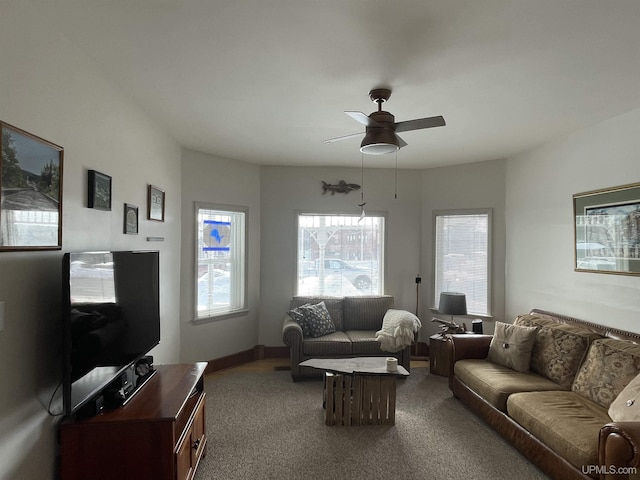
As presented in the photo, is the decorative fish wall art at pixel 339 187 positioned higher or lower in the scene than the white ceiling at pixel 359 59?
lower

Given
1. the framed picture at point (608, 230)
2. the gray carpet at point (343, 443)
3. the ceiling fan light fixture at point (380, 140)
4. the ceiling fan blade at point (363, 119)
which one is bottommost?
the gray carpet at point (343, 443)

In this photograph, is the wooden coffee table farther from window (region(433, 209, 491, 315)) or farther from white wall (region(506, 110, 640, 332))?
window (region(433, 209, 491, 315))

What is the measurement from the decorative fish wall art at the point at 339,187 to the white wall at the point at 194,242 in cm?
94

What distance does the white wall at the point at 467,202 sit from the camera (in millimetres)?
4762

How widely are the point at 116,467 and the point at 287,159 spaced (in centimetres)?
373

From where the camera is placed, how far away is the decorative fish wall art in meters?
5.26

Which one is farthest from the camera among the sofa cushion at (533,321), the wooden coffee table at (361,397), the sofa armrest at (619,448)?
the sofa cushion at (533,321)

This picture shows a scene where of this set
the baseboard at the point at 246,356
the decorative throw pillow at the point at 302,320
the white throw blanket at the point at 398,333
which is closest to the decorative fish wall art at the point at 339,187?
the decorative throw pillow at the point at 302,320

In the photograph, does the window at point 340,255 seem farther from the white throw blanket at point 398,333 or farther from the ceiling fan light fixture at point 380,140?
the ceiling fan light fixture at point 380,140

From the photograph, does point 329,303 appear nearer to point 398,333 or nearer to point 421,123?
point 398,333

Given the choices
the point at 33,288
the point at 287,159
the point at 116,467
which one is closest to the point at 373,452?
the point at 116,467

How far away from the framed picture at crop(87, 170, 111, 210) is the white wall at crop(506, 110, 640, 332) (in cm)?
401

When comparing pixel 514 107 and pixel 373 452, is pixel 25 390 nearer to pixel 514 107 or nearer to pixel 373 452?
pixel 373 452

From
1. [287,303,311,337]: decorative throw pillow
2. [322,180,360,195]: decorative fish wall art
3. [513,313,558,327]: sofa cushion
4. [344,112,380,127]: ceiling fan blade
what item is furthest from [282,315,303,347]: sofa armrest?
[344,112,380,127]: ceiling fan blade
